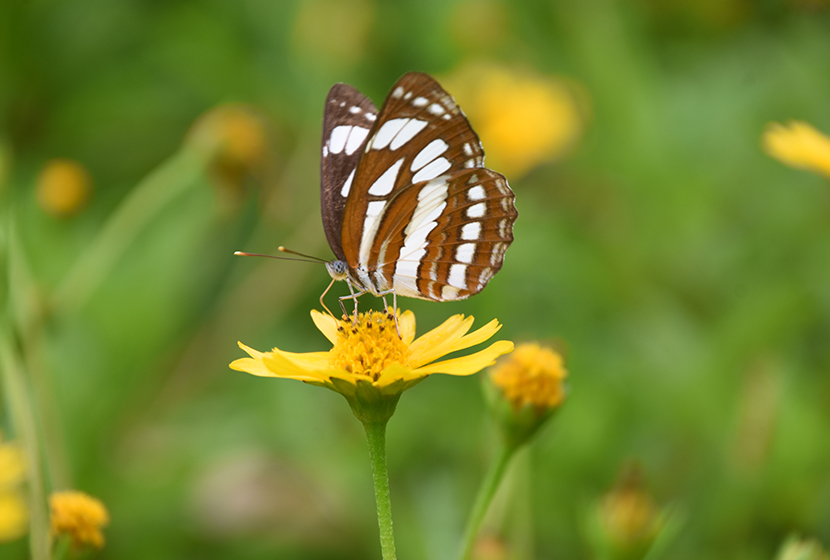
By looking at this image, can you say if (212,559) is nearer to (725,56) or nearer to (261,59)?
(261,59)

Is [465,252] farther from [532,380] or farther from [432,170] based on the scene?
[532,380]

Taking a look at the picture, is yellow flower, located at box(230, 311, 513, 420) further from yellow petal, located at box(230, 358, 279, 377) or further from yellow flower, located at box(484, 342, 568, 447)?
→ yellow flower, located at box(484, 342, 568, 447)

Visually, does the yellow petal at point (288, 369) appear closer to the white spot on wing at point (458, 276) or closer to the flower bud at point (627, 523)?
the white spot on wing at point (458, 276)

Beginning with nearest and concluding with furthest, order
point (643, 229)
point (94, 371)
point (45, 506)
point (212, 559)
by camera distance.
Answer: point (45, 506) → point (212, 559) → point (94, 371) → point (643, 229)

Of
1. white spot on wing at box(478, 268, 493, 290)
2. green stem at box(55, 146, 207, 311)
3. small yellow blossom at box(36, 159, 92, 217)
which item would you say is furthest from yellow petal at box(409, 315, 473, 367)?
small yellow blossom at box(36, 159, 92, 217)

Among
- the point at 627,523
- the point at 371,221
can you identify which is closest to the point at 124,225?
the point at 371,221

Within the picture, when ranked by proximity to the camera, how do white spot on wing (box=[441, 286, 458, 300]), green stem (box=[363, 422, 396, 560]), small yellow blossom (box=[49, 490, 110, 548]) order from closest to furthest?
green stem (box=[363, 422, 396, 560]), small yellow blossom (box=[49, 490, 110, 548]), white spot on wing (box=[441, 286, 458, 300])

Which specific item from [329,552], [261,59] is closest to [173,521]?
[329,552]
